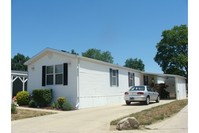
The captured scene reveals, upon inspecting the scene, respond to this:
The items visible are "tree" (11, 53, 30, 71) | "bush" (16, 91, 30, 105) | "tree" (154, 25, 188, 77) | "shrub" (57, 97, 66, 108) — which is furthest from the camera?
"tree" (11, 53, 30, 71)

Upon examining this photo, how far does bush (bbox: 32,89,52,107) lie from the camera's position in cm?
1772

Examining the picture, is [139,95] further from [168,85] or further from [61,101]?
[168,85]

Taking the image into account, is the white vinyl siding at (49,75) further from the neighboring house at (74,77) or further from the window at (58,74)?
the window at (58,74)

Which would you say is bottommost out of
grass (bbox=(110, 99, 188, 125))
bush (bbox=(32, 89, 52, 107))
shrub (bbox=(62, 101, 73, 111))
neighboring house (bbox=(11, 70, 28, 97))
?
shrub (bbox=(62, 101, 73, 111))

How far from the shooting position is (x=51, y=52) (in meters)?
19.1

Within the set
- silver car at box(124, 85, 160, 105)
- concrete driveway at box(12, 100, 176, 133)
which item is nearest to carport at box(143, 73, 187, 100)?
silver car at box(124, 85, 160, 105)

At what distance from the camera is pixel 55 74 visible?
18781 mm

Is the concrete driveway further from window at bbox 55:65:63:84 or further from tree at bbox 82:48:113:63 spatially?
tree at bbox 82:48:113:63

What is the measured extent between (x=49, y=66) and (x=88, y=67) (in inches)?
110

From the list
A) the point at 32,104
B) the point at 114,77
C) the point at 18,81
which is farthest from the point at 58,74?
the point at 18,81

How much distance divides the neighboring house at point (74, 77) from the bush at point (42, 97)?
23.1 inches

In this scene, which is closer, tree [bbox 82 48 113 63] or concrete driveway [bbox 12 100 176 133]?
concrete driveway [bbox 12 100 176 133]
